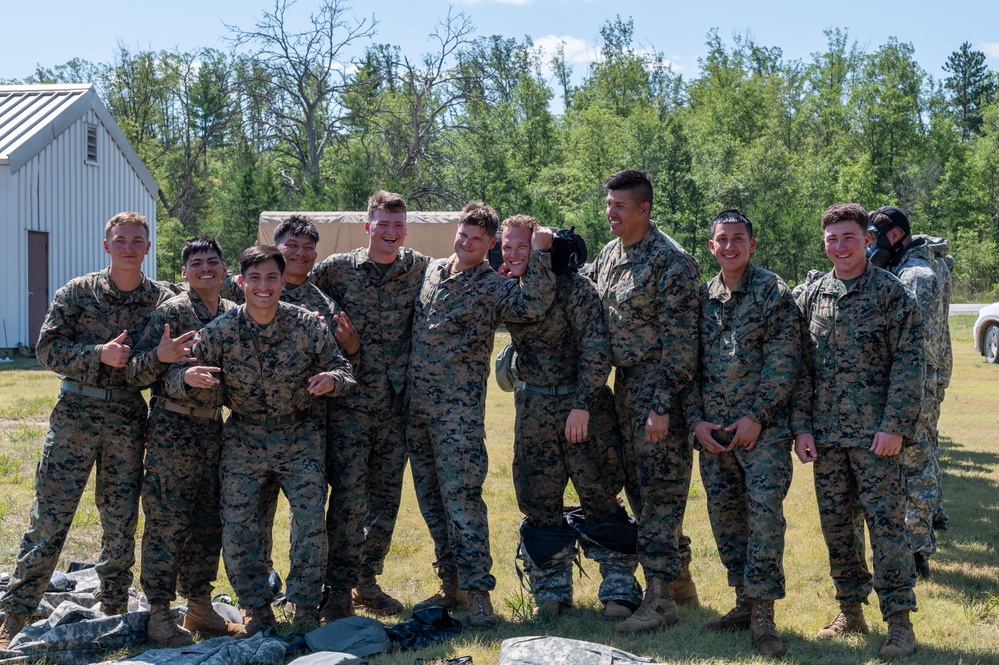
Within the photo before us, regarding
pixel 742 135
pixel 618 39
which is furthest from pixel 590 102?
pixel 742 135

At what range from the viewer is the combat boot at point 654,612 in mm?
5172

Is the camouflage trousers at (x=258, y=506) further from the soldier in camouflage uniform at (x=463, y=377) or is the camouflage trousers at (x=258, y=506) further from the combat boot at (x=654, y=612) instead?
the combat boot at (x=654, y=612)

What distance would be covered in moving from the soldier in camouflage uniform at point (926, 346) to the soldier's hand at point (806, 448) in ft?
5.03

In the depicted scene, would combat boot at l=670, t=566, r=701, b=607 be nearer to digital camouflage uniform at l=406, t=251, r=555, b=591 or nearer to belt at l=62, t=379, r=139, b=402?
digital camouflage uniform at l=406, t=251, r=555, b=591

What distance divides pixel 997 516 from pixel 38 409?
35.6 ft

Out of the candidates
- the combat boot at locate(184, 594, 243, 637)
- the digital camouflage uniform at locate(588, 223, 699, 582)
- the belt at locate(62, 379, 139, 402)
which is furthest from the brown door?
the digital camouflage uniform at locate(588, 223, 699, 582)

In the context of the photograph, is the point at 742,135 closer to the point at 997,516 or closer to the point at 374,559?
the point at 997,516

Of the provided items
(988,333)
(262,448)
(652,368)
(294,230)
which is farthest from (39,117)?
(988,333)

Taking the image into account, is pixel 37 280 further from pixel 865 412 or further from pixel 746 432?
pixel 865 412

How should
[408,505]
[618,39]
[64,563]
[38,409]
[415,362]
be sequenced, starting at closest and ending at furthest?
[415,362] → [64,563] → [408,505] → [38,409] → [618,39]

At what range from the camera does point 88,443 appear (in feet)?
16.5

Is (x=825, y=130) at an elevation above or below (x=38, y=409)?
above

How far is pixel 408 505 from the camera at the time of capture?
8.52 m

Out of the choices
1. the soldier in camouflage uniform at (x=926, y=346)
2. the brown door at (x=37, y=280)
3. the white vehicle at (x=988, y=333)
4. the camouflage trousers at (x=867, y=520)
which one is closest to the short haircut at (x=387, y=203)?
the camouflage trousers at (x=867, y=520)
